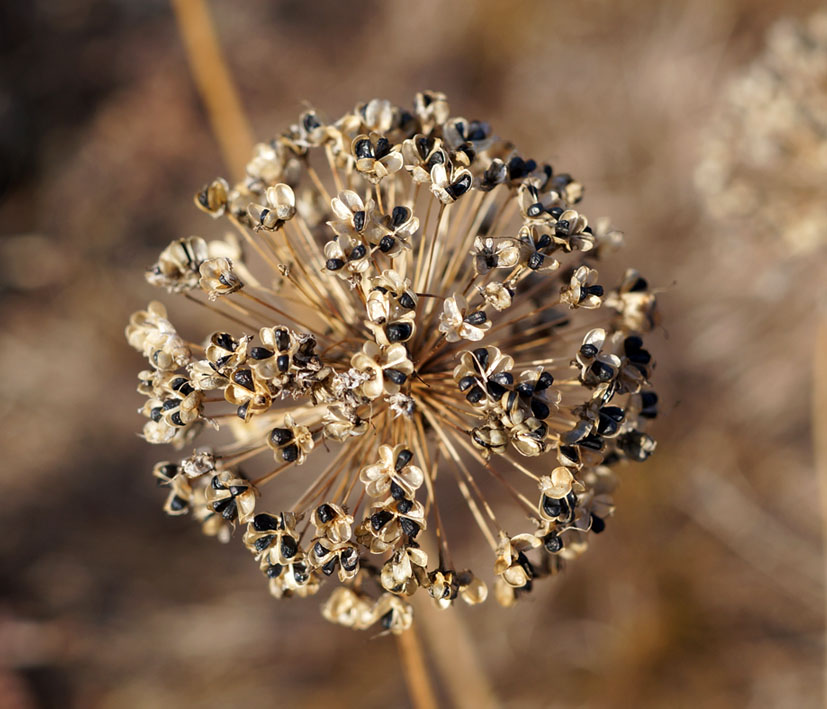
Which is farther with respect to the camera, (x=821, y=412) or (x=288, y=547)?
(x=821, y=412)

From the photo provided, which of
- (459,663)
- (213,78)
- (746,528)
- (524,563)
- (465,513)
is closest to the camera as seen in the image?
(524,563)

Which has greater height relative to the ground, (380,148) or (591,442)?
(380,148)

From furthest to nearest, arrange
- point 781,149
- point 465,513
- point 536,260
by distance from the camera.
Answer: point 465,513 → point 781,149 → point 536,260

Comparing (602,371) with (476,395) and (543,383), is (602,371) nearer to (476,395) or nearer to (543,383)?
(543,383)

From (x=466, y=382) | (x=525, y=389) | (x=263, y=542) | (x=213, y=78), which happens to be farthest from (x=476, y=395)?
(x=213, y=78)

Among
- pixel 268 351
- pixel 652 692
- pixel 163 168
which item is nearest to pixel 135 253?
pixel 163 168

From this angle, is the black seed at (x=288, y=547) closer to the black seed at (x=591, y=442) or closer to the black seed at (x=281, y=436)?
the black seed at (x=281, y=436)

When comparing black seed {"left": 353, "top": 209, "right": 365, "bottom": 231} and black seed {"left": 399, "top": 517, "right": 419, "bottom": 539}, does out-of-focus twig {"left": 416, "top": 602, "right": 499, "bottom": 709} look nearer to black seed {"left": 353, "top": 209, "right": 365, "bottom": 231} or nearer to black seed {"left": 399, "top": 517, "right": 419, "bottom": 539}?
black seed {"left": 399, "top": 517, "right": 419, "bottom": 539}
